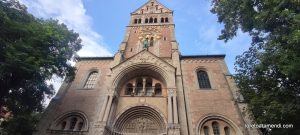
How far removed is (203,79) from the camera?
20.8 metres

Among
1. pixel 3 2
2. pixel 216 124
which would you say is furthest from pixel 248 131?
pixel 3 2

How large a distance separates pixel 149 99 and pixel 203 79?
20.0 feet

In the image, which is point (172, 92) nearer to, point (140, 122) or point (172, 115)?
point (172, 115)

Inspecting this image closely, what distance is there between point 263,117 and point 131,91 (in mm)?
12355

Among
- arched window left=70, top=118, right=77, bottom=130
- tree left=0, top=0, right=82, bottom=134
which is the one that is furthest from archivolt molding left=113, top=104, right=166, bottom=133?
tree left=0, top=0, right=82, bottom=134

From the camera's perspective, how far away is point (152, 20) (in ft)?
98.3

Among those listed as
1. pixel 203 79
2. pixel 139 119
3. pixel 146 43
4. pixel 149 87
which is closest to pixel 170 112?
pixel 139 119

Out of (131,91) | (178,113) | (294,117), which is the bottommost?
(294,117)

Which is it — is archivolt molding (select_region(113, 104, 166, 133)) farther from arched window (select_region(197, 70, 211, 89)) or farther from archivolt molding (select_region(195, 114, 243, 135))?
arched window (select_region(197, 70, 211, 89))

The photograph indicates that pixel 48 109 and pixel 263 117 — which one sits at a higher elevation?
pixel 48 109

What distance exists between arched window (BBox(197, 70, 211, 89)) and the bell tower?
425 cm

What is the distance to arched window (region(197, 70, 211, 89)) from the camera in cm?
2008

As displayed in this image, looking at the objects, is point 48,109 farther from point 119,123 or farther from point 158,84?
point 158,84

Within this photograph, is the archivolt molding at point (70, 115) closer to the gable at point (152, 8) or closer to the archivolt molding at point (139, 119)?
the archivolt molding at point (139, 119)
